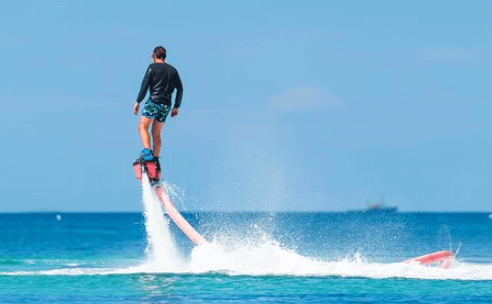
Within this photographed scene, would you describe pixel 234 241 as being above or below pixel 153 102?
below

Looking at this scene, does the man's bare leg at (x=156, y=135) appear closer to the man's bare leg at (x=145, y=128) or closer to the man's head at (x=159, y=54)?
the man's bare leg at (x=145, y=128)

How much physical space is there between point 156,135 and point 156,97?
2.49ft

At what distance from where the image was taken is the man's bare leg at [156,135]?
842 inches

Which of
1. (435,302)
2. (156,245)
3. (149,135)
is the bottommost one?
(435,302)

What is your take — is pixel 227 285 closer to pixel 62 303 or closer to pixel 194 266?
pixel 194 266

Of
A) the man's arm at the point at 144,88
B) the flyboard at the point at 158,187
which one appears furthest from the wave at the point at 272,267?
the man's arm at the point at 144,88

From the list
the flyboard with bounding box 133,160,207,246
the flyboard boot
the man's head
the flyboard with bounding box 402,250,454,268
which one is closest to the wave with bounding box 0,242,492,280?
the flyboard with bounding box 402,250,454,268

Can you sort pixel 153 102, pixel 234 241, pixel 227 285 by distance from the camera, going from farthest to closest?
pixel 234 241
pixel 227 285
pixel 153 102

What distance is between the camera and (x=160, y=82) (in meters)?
21.2

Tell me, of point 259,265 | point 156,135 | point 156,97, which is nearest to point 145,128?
point 156,135

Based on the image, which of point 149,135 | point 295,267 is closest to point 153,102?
point 149,135

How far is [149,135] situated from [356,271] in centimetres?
707

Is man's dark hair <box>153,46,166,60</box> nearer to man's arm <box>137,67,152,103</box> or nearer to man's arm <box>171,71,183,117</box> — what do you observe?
man's arm <box>137,67,152,103</box>

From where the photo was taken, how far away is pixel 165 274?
80.7 feet
